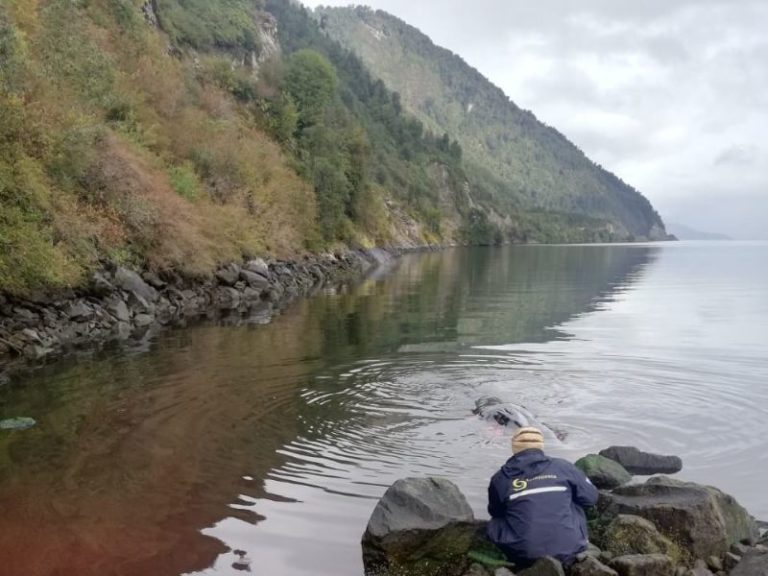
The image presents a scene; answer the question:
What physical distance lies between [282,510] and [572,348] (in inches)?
664

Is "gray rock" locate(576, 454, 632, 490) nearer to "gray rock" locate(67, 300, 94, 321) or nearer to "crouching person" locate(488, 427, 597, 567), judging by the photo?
"crouching person" locate(488, 427, 597, 567)

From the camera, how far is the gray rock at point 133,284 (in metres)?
29.6

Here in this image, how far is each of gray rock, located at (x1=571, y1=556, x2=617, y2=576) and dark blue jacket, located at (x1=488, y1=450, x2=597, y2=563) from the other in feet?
0.60

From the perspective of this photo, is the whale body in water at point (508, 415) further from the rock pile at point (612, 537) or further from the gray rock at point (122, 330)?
the gray rock at point (122, 330)

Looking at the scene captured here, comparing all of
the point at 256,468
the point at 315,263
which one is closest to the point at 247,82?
the point at 315,263

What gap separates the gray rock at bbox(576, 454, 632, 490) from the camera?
1059 centimetres

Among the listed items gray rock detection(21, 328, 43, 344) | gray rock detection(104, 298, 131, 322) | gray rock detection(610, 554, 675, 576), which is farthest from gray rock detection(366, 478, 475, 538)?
gray rock detection(104, 298, 131, 322)

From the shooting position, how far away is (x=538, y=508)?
311 inches

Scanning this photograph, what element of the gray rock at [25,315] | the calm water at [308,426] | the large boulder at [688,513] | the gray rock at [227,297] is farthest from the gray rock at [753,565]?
the gray rock at [227,297]

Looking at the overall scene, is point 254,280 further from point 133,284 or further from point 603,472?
point 603,472

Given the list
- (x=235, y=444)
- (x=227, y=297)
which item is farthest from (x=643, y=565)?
(x=227, y=297)

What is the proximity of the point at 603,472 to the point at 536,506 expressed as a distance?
10.6ft

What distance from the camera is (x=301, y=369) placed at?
20.6 meters

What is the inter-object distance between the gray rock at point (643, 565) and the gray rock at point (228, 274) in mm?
35044
